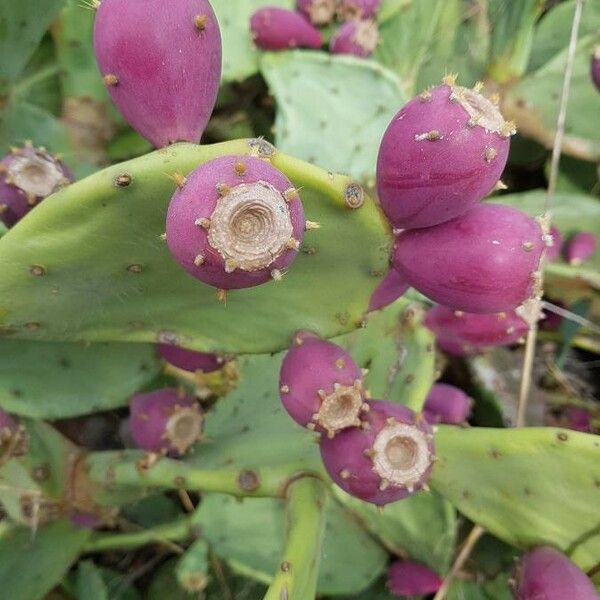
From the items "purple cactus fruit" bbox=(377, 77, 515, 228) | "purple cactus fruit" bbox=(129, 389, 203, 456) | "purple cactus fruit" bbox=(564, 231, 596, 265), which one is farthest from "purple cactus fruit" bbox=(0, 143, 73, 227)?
"purple cactus fruit" bbox=(564, 231, 596, 265)

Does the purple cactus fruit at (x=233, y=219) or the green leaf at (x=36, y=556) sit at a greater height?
the purple cactus fruit at (x=233, y=219)

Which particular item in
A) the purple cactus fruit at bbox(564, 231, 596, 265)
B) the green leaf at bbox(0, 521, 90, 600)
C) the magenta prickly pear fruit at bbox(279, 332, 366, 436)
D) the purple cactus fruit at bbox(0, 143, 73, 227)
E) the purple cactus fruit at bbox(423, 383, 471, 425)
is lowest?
the green leaf at bbox(0, 521, 90, 600)

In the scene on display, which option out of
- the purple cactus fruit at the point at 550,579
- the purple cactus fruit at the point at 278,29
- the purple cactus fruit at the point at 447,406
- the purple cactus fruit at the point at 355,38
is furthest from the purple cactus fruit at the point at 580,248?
the purple cactus fruit at the point at 550,579

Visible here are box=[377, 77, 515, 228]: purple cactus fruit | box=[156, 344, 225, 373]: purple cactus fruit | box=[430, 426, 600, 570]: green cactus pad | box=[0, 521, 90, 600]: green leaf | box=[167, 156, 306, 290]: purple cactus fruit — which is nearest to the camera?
box=[167, 156, 306, 290]: purple cactus fruit

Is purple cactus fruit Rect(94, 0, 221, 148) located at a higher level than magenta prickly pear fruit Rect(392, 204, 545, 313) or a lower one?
higher

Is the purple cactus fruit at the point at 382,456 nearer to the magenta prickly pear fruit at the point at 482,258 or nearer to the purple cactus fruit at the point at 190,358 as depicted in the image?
the magenta prickly pear fruit at the point at 482,258

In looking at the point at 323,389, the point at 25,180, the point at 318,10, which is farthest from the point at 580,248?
the point at 25,180

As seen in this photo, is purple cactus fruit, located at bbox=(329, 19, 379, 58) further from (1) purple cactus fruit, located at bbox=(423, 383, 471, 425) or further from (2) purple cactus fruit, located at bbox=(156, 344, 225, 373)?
(2) purple cactus fruit, located at bbox=(156, 344, 225, 373)

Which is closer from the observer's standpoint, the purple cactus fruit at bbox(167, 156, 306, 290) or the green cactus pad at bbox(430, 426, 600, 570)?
the purple cactus fruit at bbox(167, 156, 306, 290)
